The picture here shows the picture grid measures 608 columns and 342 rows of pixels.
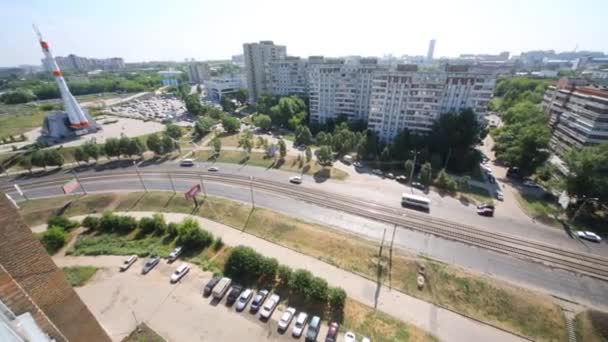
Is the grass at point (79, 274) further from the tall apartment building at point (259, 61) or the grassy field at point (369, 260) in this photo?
the tall apartment building at point (259, 61)

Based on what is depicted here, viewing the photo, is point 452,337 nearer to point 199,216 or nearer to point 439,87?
point 199,216

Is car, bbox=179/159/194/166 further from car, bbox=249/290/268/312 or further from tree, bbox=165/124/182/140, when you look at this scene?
car, bbox=249/290/268/312

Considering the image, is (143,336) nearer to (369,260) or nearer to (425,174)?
(369,260)

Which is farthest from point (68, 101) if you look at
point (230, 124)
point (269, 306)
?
point (269, 306)

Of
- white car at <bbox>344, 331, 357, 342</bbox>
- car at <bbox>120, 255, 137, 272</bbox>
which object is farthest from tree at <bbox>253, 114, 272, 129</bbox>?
white car at <bbox>344, 331, 357, 342</bbox>

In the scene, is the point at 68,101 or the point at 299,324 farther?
the point at 68,101

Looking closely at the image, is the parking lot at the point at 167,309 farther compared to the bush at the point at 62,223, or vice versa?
the bush at the point at 62,223

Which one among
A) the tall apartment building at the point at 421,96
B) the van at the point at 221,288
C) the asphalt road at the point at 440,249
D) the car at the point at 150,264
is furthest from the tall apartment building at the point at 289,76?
the van at the point at 221,288
